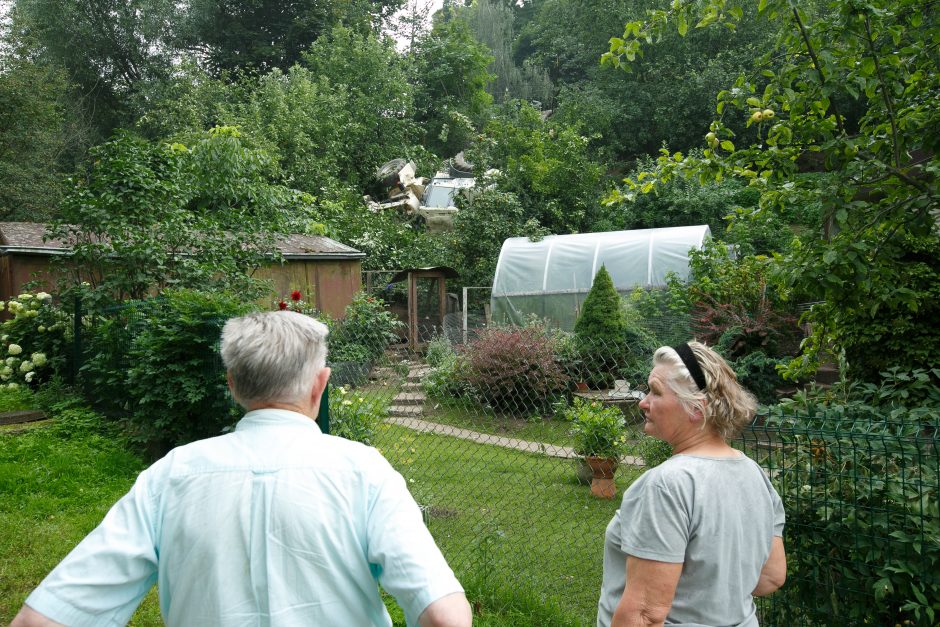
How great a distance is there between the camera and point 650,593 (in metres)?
1.83

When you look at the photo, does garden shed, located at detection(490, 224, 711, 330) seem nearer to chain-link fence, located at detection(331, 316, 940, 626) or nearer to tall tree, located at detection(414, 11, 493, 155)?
chain-link fence, located at detection(331, 316, 940, 626)

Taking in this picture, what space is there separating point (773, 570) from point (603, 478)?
443 centimetres

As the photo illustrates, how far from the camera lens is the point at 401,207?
2433 cm

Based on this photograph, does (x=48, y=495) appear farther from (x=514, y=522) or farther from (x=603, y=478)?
(x=603, y=478)

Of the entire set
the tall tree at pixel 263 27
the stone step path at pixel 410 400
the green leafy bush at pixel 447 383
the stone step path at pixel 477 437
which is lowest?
the stone step path at pixel 410 400

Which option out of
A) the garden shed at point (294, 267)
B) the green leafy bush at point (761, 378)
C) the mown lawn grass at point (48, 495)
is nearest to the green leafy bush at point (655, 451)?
the mown lawn grass at point (48, 495)

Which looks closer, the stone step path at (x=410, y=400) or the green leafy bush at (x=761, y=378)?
the stone step path at (x=410, y=400)

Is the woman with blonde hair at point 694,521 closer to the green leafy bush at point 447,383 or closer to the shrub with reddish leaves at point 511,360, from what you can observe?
the green leafy bush at point 447,383

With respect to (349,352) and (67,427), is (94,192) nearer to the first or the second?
(67,427)

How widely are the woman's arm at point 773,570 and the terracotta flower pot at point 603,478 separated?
13.7ft

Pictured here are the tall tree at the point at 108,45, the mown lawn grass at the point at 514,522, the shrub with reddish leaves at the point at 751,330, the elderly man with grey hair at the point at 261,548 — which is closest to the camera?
the elderly man with grey hair at the point at 261,548

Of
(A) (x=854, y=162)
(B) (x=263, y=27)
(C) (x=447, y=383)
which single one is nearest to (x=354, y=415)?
(C) (x=447, y=383)

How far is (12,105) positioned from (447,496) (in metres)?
17.1

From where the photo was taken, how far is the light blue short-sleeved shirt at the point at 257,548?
1437 millimetres
